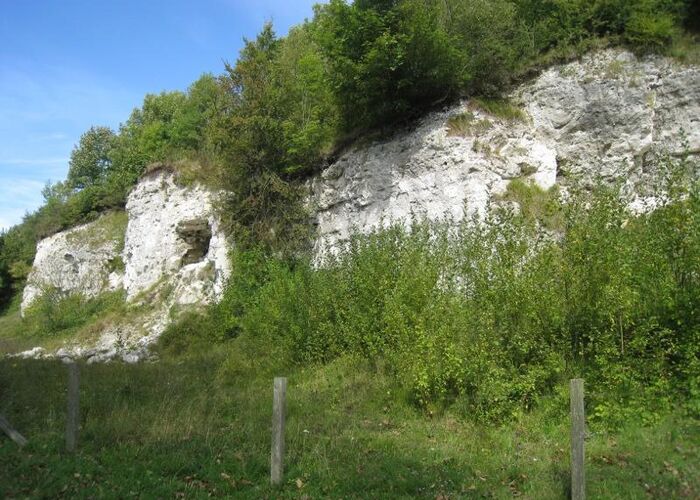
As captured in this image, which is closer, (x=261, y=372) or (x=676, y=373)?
(x=676, y=373)

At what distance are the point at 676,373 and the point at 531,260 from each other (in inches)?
108

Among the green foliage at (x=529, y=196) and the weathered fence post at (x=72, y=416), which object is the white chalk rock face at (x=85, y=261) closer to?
the green foliage at (x=529, y=196)

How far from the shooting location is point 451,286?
10.7 m

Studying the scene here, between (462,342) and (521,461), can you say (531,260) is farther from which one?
(521,461)

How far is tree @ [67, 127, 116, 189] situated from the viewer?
53.9 metres

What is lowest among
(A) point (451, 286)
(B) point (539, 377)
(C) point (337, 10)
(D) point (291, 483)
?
(D) point (291, 483)

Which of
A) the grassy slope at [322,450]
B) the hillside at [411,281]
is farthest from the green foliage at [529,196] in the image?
the grassy slope at [322,450]

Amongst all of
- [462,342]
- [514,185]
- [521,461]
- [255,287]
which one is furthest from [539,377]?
[255,287]

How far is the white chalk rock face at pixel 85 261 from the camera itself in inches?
1324

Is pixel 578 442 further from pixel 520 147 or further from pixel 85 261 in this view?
pixel 85 261

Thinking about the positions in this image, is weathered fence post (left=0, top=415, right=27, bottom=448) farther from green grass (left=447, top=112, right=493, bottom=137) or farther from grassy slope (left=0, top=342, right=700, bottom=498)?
green grass (left=447, top=112, right=493, bottom=137)

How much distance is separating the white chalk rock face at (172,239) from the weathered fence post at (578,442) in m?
17.4

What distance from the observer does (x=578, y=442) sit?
5.77 meters

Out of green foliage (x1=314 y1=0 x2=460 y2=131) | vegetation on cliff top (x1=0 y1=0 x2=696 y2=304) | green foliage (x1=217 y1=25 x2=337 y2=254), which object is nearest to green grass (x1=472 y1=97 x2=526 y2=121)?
vegetation on cliff top (x1=0 y1=0 x2=696 y2=304)
